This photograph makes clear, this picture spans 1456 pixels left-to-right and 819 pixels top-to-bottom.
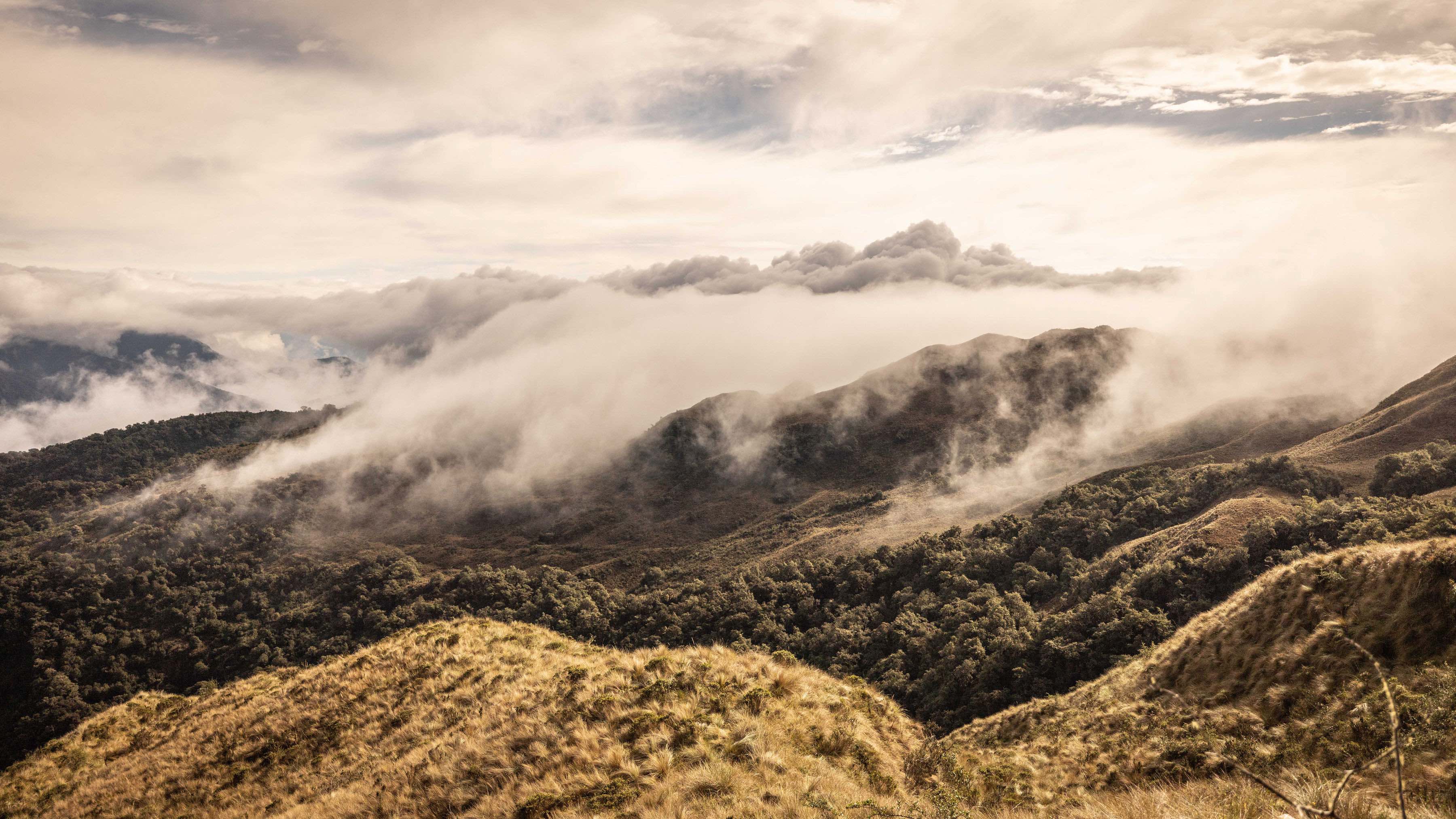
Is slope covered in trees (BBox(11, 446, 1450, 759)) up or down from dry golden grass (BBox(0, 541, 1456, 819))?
down

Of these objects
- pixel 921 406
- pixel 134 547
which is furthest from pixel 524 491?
pixel 921 406

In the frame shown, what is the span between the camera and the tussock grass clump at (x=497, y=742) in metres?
13.9

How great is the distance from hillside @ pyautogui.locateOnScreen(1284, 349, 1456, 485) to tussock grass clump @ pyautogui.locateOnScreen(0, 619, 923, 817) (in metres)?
89.7

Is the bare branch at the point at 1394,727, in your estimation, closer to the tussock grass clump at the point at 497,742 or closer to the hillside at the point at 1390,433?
the tussock grass clump at the point at 497,742

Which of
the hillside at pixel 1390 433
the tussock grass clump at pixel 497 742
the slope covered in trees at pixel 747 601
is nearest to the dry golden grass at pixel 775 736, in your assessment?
the tussock grass clump at pixel 497 742

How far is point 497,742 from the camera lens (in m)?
17.2

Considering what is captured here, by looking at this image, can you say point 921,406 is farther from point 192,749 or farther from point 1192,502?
point 192,749

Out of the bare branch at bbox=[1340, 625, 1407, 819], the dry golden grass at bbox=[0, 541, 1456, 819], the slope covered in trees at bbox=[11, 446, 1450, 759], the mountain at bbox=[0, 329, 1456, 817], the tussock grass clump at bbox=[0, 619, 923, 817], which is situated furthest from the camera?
the slope covered in trees at bbox=[11, 446, 1450, 759]

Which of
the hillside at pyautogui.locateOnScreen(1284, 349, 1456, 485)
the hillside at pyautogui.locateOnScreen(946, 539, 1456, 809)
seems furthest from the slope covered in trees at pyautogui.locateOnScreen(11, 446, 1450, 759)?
the hillside at pyautogui.locateOnScreen(946, 539, 1456, 809)

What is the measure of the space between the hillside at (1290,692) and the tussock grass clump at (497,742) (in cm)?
785

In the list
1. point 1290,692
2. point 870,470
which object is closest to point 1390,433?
point 1290,692

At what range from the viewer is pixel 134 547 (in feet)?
519

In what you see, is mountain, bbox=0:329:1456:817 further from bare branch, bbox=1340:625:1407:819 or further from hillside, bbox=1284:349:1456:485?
bare branch, bbox=1340:625:1407:819

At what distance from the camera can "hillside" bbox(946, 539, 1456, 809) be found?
665 inches
